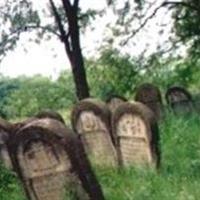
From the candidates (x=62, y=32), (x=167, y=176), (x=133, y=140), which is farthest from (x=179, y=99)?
(x=167, y=176)

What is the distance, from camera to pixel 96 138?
1215 centimetres

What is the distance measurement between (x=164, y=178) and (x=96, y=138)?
270cm

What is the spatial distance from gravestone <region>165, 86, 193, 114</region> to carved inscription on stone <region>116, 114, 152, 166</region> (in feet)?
19.3

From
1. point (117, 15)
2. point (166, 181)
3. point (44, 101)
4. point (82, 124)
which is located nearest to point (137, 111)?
point (166, 181)

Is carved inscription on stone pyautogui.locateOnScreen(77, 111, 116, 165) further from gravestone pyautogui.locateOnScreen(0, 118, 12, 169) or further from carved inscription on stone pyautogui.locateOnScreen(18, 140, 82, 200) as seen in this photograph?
carved inscription on stone pyautogui.locateOnScreen(18, 140, 82, 200)

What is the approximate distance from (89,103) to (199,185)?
148 inches

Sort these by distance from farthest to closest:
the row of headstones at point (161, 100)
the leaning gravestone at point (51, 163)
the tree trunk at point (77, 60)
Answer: the tree trunk at point (77, 60) < the row of headstones at point (161, 100) < the leaning gravestone at point (51, 163)

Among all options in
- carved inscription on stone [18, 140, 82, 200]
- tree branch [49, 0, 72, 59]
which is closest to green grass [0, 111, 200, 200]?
carved inscription on stone [18, 140, 82, 200]

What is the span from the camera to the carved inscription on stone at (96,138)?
1176 cm

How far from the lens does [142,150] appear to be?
34.8ft

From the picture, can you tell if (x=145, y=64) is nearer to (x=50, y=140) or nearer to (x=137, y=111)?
(x=137, y=111)

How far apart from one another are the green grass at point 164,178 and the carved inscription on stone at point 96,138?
0.65m

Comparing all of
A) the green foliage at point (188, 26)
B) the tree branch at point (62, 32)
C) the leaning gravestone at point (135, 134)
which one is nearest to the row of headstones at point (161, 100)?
the leaning gravestone at point (135, 134)

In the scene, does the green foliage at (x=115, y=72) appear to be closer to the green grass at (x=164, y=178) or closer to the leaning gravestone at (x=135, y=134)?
the green grass at (x=164, y=178)
